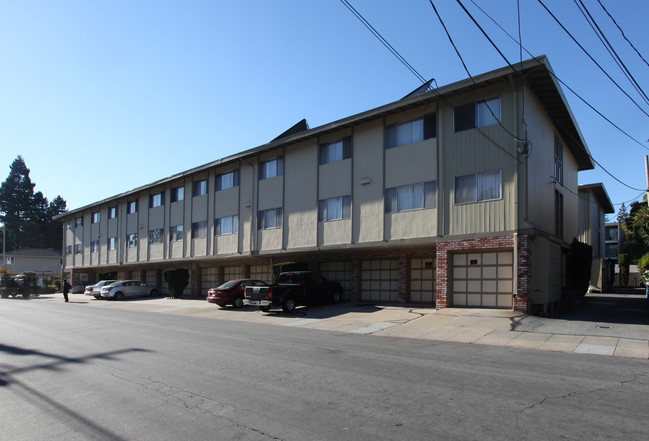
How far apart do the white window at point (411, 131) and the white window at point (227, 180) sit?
39.0 feet

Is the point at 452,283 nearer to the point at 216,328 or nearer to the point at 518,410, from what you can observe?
the point at 216,328

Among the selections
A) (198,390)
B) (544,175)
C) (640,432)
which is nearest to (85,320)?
(198,390)

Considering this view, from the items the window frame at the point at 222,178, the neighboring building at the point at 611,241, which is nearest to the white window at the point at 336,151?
the window frame at the point at 222,178

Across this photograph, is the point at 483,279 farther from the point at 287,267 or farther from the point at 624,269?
the point at 624,269

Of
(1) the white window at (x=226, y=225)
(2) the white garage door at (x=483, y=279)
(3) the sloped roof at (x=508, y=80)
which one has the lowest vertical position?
(2) the white garage door at (x=483, y=279)

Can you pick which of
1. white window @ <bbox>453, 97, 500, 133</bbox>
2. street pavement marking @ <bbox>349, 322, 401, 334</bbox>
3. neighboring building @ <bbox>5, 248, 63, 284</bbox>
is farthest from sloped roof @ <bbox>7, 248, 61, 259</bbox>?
white window @ <bbox>453, 97, 500, 133</bbox>

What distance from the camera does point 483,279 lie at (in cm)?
1711

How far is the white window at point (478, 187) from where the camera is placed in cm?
1653

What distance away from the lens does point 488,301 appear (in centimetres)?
1691

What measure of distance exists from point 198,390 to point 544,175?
17.0 m

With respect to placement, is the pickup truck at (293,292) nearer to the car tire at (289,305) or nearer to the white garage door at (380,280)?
the car tire at (289,305)

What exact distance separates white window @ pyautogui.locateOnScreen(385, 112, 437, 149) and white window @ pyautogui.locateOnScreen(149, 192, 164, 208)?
2203 centimetres

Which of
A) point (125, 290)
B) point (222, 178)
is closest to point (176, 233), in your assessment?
point (125, 290)

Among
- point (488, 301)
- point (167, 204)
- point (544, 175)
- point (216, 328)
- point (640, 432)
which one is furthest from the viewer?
point (167, 204)
